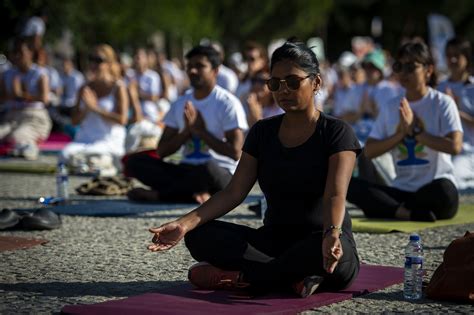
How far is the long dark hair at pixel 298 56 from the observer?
21.1 feet

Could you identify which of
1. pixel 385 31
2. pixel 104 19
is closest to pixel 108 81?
pixel 104 19

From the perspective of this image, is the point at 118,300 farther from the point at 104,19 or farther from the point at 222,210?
the point at 104,19

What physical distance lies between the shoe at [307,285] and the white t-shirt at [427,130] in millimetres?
3683

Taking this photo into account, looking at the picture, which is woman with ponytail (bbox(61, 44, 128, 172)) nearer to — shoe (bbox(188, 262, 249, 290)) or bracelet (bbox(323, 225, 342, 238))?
shoe (bbox(188, 262, 249, 290))

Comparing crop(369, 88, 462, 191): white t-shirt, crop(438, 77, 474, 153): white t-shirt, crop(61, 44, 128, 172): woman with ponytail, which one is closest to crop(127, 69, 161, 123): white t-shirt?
crop(61, 44, 128, 172): woman with ponytail

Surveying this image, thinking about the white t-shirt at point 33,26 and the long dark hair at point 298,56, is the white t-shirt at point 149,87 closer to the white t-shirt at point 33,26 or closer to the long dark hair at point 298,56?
the white t-shirt at point 33,26

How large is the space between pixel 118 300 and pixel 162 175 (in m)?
5.06

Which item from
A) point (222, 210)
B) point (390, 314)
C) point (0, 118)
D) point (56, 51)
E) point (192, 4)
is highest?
point (192, 4)

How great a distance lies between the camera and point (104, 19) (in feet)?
111

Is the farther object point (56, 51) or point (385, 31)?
point (385, 31)

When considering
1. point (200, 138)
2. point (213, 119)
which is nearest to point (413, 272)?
point (200, 138)

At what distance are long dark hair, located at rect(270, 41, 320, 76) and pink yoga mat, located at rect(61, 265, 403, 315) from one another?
1271mm

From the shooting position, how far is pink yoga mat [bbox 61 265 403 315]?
232 inches

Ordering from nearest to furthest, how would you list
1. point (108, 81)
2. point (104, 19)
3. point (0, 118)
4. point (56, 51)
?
point (108, 81) → point (0, 118) → point (56, 51) → point (104, 19)
